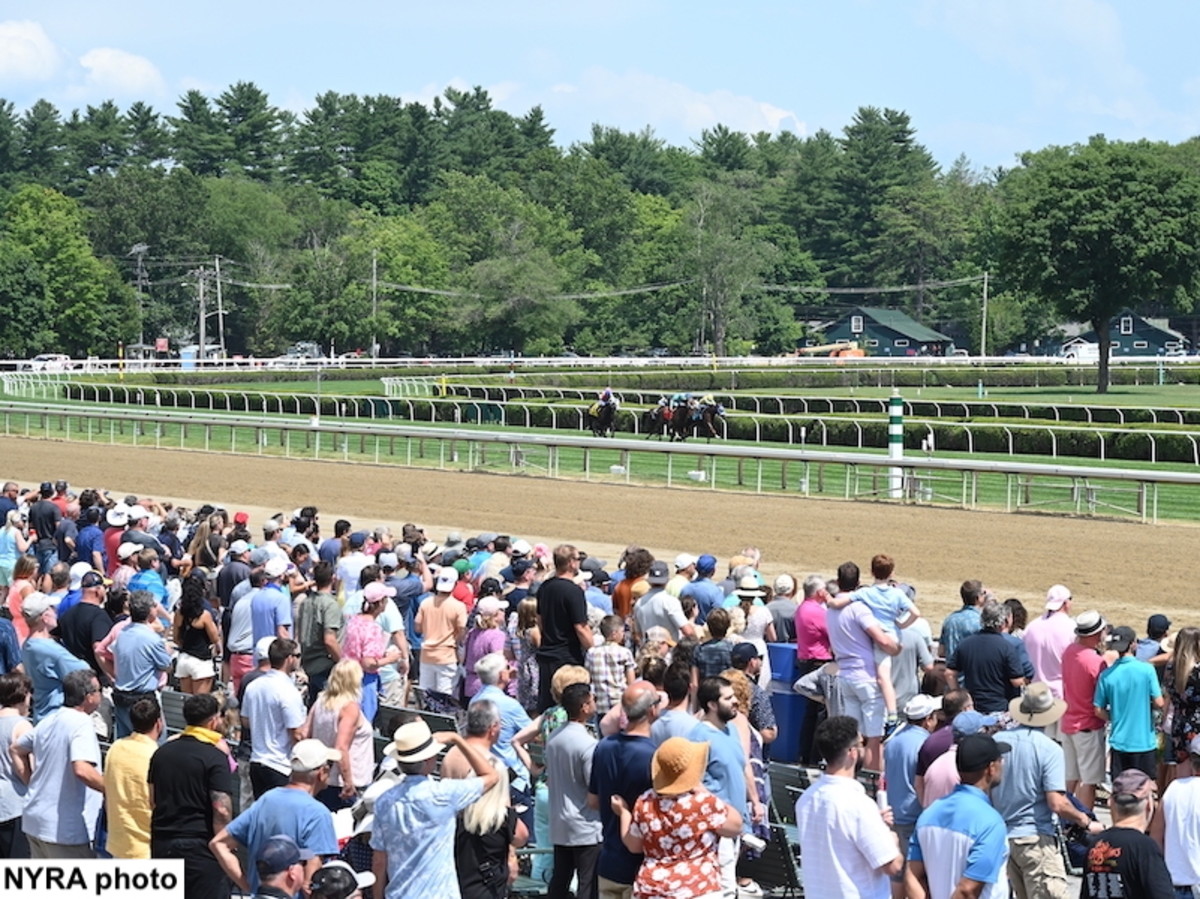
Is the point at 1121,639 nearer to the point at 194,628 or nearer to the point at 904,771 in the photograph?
the point at 904,771

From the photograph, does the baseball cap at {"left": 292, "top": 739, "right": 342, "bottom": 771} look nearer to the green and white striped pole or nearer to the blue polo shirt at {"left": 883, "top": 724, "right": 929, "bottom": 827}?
the blue polo shirt at {"left": 883, "top": 724, "right": 929, "bottom": 827}

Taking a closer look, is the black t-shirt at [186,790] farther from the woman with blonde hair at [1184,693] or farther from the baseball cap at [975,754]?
the woman with blonde hair at [1184,693]

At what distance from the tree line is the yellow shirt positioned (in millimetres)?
46560

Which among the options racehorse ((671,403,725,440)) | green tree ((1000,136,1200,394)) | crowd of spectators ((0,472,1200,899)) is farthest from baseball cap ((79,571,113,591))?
green tree ((1000,136,1200,394))

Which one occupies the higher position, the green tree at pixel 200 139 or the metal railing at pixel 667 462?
the green tree at pixel 200 139

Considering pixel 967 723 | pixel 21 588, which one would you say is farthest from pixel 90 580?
pixel 967 723

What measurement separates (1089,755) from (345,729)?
343 centimetres

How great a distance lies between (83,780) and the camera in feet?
20.7

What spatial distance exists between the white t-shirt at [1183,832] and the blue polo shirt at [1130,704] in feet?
5.49

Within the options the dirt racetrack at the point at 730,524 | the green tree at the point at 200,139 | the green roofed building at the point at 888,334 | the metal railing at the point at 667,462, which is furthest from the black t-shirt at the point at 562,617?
the green tree at the point at 200,139

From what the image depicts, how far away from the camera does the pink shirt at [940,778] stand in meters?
5.77

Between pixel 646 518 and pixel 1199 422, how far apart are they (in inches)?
602

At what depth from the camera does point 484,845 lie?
5.90 meters

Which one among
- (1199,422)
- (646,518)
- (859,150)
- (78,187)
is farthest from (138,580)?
(78,187)
